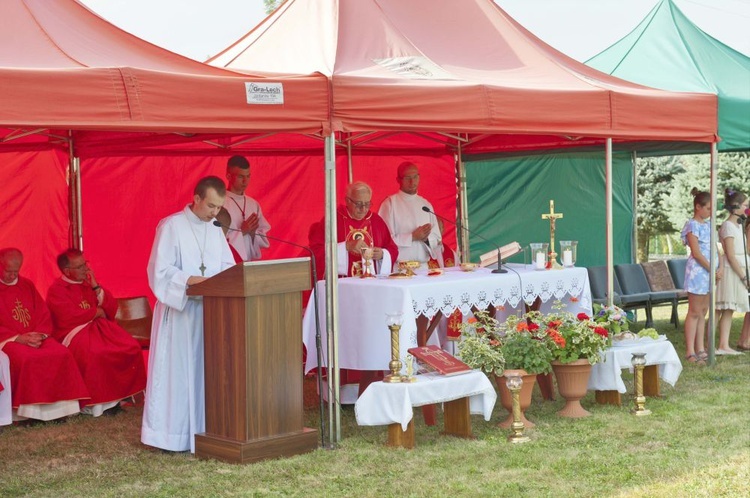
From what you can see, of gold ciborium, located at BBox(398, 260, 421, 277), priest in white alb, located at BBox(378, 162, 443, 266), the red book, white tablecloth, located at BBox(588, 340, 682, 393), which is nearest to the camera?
the red book

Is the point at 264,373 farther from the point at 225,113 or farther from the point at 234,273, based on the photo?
the point at 225,113

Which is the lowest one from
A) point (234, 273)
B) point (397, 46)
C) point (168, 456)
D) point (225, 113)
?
point (168, 456)

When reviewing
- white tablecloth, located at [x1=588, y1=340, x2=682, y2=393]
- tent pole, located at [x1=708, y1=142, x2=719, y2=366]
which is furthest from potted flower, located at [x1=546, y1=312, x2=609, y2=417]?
tent pole, located at [x1=708, y1=142, x2=719, y2=366]

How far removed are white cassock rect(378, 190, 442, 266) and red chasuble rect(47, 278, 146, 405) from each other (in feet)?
7.80

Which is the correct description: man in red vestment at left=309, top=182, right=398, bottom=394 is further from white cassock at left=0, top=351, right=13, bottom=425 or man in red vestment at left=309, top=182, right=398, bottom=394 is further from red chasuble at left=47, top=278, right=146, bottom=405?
white cassock at left=0, top=351, right=13, bottom=425

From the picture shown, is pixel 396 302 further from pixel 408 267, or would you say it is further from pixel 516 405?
pixel 516 405

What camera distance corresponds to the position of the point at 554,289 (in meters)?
8.27

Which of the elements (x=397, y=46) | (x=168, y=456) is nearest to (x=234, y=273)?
(x=168, y=456)

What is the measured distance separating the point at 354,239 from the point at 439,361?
1.49 meters

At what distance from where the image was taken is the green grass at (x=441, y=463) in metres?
5.79

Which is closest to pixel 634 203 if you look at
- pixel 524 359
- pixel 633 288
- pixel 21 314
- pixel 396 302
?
pixel 633 288

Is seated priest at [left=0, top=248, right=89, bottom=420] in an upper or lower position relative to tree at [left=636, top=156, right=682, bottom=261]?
lower

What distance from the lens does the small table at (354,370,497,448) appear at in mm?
6602

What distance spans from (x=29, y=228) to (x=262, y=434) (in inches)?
155
